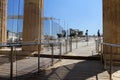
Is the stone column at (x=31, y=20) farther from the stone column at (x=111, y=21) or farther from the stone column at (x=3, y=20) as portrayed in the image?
the stone column at (x=111, y=21)

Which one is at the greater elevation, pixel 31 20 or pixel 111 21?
pixel 31 20

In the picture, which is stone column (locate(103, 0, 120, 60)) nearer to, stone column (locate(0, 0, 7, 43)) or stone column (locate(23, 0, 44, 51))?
stone column (locate(23, 0, 44, 51))

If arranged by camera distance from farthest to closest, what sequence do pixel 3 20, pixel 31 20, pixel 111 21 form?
1. pixel 3 20
2. pixel 31 20
3. pixel 111 21

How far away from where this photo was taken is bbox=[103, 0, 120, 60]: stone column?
11.5 meters

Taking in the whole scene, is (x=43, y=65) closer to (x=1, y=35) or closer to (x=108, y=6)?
(x=108, y=6)

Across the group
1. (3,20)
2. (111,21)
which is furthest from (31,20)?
(111,21)

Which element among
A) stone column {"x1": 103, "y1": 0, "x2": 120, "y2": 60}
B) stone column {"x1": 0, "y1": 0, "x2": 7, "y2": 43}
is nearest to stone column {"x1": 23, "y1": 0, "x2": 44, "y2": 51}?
stone column {"x1": 0, "y1": 0, "x2": 7, "y2": 43}

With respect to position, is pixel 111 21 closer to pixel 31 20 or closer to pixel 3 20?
pixel 31 20

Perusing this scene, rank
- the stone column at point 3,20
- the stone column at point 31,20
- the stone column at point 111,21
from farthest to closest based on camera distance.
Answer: the stone column at point 3,20, the stone column at point 31,20, the stone column at point 111,21

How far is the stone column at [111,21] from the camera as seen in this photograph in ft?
37.7

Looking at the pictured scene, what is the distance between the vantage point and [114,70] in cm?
651

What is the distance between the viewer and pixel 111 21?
1164cm

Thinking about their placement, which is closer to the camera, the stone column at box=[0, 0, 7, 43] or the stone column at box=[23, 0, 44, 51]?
the stone column at box=[23, 0, 44, 51]

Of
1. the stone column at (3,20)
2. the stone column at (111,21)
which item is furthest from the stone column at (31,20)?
the stone column at (111,21)
